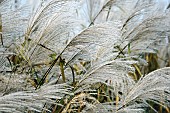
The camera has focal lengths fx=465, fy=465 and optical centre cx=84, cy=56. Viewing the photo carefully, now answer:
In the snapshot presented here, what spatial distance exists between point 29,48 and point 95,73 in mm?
300

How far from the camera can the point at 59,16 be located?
1861mm

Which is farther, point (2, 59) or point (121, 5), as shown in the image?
point (121, 5)

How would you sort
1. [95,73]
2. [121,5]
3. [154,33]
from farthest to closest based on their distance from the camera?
[121,5] → [154,33] → [95,73]

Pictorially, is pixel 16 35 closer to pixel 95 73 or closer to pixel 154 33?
pixel 95 73

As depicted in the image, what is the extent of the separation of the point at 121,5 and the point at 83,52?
3.33 feet

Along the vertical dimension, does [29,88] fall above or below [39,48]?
below

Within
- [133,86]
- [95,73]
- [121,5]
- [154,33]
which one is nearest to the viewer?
[95,73]

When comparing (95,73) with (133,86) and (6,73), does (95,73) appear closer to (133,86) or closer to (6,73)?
(133,86)

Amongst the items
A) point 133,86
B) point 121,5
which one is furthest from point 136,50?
point 133,86

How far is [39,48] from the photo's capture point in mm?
1908

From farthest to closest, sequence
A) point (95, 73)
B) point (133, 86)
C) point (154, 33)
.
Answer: point (154, 33)
point (133, 86)
point (95, 73)

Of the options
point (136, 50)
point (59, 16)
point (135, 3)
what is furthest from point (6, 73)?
point (135, 3)

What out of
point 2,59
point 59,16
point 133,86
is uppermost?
point 59,16

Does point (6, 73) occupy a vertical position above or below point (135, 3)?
below
